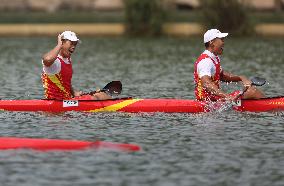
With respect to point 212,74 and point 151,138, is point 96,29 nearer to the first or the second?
point 212,74

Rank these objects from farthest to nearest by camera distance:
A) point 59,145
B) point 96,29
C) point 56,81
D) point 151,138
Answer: point 96,29 < point 56,81 < point 151,138 < point 59,145

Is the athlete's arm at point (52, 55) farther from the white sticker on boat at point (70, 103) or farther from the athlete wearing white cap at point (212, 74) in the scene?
the athlete wearing white cap at point (212, 74)

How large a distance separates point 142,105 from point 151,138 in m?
3.75

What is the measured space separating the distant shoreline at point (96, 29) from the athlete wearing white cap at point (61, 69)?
33.7 m

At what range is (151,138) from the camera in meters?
21.1

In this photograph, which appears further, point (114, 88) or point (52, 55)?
point (114, 88)

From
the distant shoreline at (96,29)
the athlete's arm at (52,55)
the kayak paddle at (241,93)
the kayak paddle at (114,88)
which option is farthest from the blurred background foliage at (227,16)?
the athlete's arm at (52,55)

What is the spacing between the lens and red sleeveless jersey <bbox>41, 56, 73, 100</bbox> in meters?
24.5

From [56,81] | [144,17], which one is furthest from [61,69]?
[144,17]

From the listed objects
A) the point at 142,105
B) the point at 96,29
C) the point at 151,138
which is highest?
the point at 96,29

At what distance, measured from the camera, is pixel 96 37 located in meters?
59.0

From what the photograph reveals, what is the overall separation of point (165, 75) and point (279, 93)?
289 inches

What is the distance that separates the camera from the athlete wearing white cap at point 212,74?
24.2 meters

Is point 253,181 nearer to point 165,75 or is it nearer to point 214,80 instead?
point 214,80
